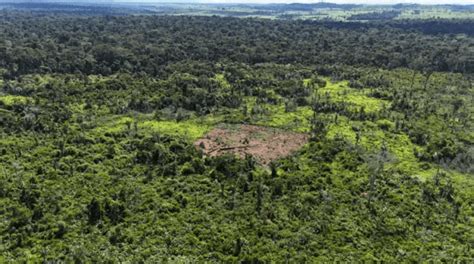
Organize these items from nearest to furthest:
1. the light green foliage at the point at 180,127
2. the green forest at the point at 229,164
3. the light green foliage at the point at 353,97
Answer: the green forest at the point at 229,164 → the light green foliage at the point at 180,127 → the light green foliage at the point at 353,97

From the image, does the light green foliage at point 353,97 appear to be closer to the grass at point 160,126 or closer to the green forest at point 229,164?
the green forest at point 229,164

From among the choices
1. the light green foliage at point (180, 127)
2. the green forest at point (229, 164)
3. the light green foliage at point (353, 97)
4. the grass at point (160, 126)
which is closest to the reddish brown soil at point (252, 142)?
the green forest at point (229, 164)

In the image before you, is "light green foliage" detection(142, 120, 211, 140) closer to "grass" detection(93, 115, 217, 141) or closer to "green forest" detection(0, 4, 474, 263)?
"grass" detection(93, 115, 217, 141)

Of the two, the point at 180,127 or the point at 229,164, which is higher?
the point at 229,164

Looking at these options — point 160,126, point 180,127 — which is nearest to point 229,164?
point 180,127

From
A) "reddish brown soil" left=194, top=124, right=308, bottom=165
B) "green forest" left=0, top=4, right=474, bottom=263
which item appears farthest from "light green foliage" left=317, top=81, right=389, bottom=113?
"reddish brown soil" left=194, top=124, right=308, bottom=165

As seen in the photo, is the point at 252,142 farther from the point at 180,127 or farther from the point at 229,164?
the point at 180,127

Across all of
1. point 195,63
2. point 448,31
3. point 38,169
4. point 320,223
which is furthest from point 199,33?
point 320,223
